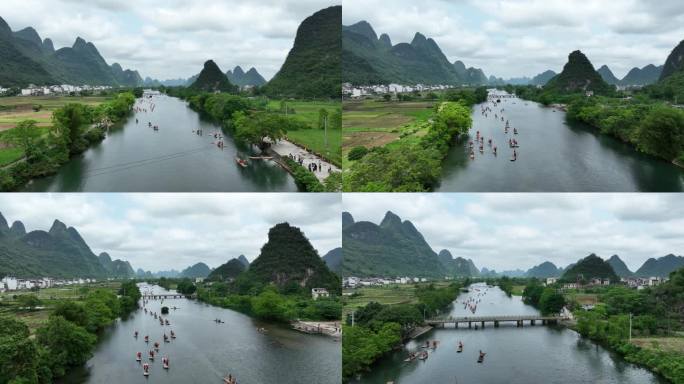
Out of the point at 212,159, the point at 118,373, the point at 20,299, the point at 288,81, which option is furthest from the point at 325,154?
the point at 288,81

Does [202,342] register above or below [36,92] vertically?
below

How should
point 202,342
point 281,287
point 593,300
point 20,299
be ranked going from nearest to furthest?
point 202,342, point 20,299, point 593,300, point 281,287

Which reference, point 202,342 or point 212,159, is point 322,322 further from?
point 212,159

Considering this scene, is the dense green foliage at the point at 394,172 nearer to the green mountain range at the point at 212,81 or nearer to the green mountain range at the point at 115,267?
the green mountain range at the point at 212,81

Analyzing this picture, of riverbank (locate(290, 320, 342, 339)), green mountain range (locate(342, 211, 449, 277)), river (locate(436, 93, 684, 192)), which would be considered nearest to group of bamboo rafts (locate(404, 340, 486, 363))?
riverbank (locate(290, 320, 342, 339))

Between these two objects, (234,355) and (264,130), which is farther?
(264,130)

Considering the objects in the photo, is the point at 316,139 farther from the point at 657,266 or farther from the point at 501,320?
the point at 657,266

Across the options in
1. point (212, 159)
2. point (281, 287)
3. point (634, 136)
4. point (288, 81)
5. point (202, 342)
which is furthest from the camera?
point (288, 81)

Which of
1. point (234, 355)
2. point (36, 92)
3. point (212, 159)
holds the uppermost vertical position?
point (36, 92)
